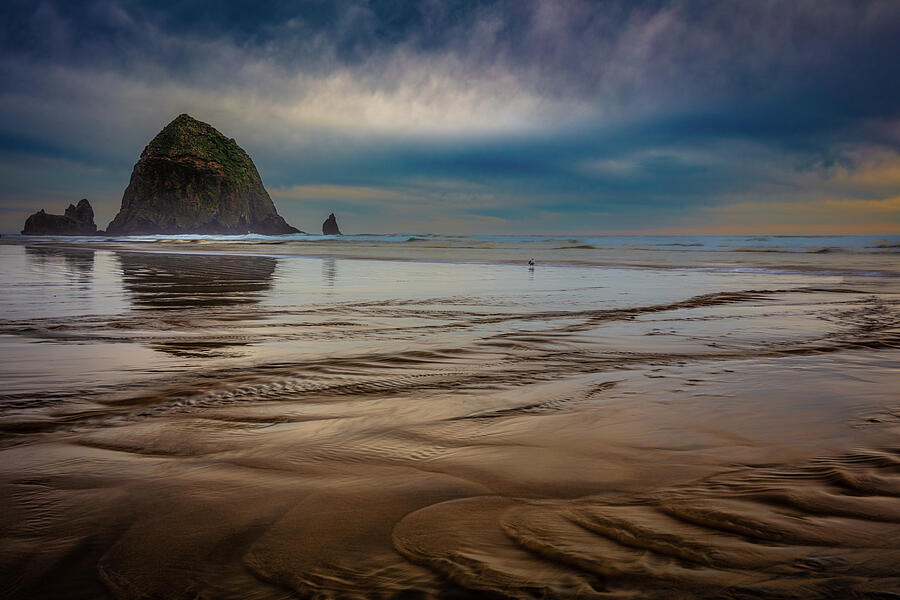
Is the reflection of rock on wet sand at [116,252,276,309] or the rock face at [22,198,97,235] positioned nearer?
the reflection of rock on wet sand at [116,252,276,309]

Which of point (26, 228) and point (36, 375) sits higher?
point (26, 228)

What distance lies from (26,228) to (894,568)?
139m

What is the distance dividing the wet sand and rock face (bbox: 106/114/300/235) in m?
120

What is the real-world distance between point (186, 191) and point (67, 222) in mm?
24616

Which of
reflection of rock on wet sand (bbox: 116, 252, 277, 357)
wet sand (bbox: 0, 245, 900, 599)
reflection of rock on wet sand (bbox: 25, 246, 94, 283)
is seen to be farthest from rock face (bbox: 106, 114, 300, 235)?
wet sand (bbox: 0, 245, 900, 599)

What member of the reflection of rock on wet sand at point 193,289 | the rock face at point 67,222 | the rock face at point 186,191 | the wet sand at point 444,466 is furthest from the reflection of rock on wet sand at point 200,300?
the rock face at point 67,222

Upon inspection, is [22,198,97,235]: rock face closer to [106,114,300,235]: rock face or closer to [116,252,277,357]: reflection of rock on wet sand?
[106,114,300,235]: rock face

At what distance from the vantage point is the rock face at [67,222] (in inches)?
4146

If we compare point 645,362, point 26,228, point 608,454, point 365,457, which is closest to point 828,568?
point 608,454

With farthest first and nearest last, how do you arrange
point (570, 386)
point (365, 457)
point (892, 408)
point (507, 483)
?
point (570, 386) → point (892, 408) → point (365, 457) → point (507, 483)

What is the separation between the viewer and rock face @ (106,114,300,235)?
366ft

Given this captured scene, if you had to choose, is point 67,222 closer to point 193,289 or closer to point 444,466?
point 193,289

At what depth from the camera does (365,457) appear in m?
2.43

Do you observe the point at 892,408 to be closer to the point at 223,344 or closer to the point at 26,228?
the point at 223,344
